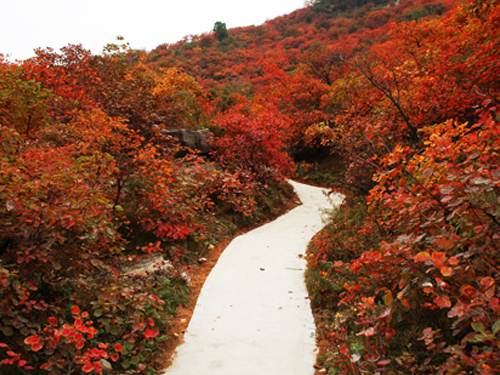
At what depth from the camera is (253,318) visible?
3877 mm

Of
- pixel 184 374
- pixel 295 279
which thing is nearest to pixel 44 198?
pixel 184 374

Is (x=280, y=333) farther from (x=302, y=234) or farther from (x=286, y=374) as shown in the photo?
(x=302, y=234)

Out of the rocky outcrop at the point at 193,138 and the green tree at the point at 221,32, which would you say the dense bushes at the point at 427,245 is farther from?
the green tree at the point at 221,32

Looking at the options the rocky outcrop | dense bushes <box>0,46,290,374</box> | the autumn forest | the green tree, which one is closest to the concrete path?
the autumn forest

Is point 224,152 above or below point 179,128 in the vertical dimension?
below

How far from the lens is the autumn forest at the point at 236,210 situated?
96.0 inches

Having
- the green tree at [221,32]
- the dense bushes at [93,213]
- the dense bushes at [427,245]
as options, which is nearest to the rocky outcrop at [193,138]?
the dense bushes at [93,213]

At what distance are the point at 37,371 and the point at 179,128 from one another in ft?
22.3

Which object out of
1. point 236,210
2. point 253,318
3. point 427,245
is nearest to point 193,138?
point 236,210

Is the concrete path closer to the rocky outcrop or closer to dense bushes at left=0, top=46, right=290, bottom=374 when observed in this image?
dense bushes at left=0, top=46, right=290, bottom=374

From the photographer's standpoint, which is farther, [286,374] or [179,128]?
[179,128]

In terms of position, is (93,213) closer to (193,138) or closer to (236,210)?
(236,210)

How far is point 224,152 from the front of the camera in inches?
341

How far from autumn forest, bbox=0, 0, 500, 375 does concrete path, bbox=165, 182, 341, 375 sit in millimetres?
241
